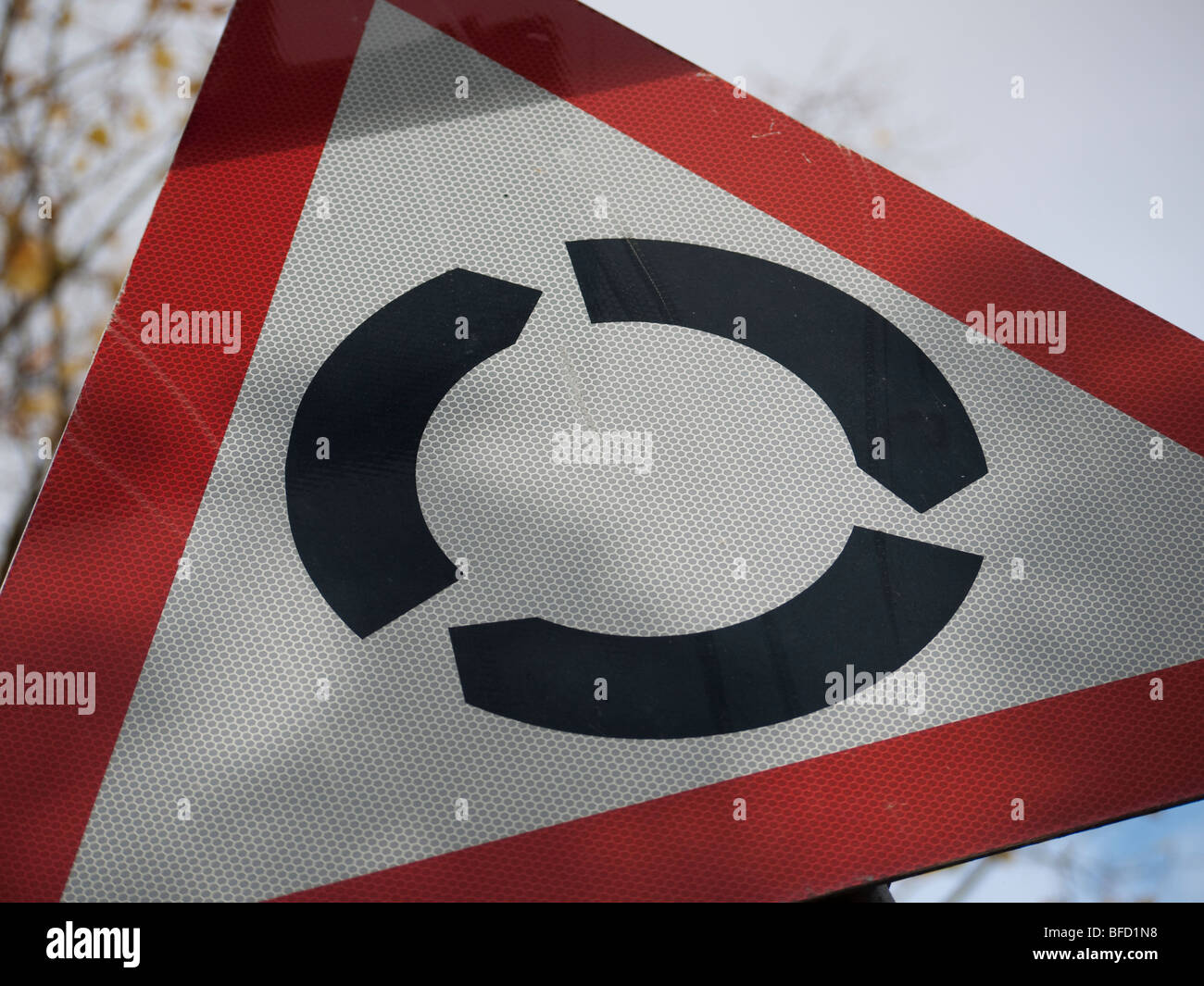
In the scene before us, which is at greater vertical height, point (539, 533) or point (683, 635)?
point (539, 533)

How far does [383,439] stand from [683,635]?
397mm

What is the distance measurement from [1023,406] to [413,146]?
30.7 inches

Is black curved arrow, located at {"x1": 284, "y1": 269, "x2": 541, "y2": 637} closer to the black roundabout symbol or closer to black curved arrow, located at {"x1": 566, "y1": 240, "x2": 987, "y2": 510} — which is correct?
the black roundabout symbol

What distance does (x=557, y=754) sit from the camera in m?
1.03

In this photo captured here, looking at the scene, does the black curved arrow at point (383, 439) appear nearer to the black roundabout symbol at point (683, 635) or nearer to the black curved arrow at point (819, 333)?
the black roundabout symbol at point (683, 635)

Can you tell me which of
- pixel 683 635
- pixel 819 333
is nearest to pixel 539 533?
pixel 683 635

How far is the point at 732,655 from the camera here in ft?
3.50

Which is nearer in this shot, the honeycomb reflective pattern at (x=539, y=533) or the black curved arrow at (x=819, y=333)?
the honeycomb reflective pattern at (x=539, y=533)

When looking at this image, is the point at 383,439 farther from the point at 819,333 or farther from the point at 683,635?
the point at 819,333

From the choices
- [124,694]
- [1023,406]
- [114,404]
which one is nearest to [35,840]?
[124,694]

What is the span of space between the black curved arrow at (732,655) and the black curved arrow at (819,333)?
110mm

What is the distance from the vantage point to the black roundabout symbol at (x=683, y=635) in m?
1.05

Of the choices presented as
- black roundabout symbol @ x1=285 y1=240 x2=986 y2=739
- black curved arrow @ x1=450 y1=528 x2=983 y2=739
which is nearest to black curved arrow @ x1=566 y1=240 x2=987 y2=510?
black roundabout symbol @ x1=285 y1=240 x2=986 y2=739

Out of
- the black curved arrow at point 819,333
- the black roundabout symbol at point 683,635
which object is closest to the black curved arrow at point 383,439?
the black roundabout symbol at point 683,635
